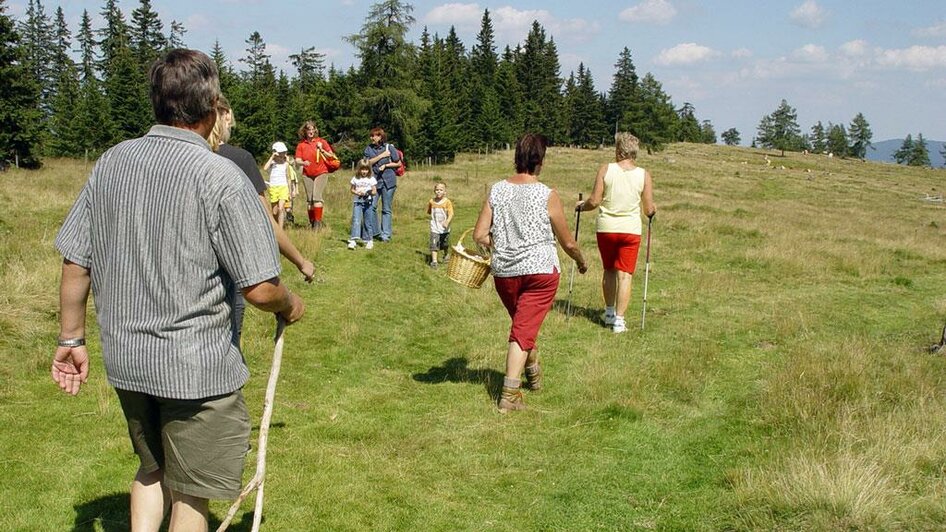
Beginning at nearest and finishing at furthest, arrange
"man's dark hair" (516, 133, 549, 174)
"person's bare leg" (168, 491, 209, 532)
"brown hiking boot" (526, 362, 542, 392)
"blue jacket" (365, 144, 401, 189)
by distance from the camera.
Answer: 1. "person's bare leg" (168, 491, 209, 532)
2. "man's dark hair" (516, 133, 549, 174)
3. "brown hiking boot" (526, 362, 542, 392)
4. "blue jacket" (365, 144, 401, 189)

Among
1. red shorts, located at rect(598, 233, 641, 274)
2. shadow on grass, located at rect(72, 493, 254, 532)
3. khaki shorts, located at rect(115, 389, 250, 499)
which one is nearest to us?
khaki shorts, located at rect(115, 389, 250, 499)

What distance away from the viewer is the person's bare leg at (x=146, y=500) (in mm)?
3139

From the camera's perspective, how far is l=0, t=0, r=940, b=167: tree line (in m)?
48.9

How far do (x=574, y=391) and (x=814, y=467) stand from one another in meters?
2.45

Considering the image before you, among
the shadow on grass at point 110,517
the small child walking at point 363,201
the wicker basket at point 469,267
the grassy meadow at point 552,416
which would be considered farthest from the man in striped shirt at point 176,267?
the small child walking at point 363,201

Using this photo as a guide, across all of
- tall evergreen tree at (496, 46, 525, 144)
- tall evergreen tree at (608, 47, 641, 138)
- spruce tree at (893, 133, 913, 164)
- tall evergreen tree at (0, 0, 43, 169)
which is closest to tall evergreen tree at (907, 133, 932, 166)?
spruce tree at (893, 133, 913, 164)

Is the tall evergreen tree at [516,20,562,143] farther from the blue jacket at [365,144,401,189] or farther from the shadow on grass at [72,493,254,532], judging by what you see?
the shadow on grass at [72,493,254,532]

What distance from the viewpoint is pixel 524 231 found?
6.04m

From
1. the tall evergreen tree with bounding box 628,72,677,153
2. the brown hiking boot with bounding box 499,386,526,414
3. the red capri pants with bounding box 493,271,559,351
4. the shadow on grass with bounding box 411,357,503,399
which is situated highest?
the tall evergreen tree with bounding box 628,72,677,153

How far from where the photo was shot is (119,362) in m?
2.76

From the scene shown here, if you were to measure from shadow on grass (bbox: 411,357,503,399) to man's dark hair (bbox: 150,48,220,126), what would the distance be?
4381 millimetres

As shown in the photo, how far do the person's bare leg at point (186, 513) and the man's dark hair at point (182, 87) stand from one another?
150 centimetres

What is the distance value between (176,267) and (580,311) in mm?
7604

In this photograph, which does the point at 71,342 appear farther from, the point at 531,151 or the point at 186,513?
the point at 531,151
